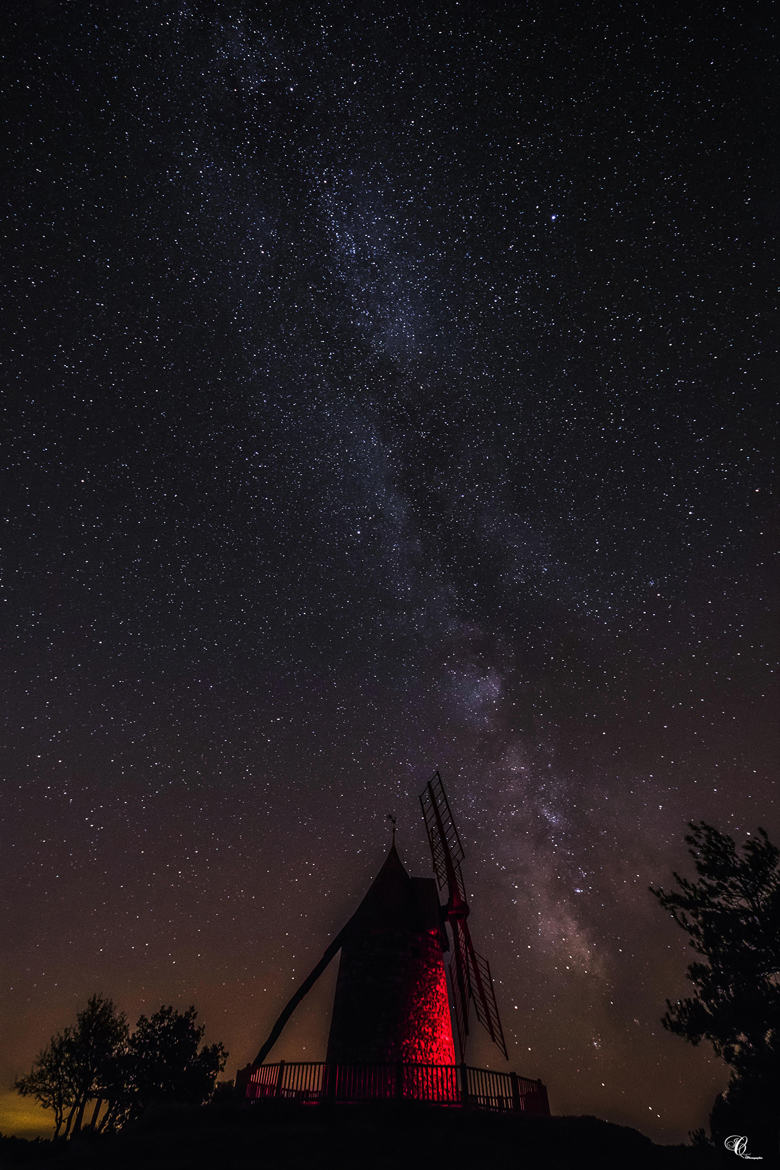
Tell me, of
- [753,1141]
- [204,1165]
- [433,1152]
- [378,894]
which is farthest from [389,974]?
[753,1141]

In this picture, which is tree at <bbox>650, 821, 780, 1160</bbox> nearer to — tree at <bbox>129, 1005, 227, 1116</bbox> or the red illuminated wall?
the red illuminated wall

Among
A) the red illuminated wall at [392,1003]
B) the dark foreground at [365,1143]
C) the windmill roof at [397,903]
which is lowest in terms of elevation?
the dark foreground at [365,1143]

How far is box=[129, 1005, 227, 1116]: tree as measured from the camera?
28.9 m

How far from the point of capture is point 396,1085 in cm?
1570

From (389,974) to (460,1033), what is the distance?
4.42 metres

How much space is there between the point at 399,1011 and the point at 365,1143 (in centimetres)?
652

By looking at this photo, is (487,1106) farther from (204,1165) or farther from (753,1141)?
(204,1165)

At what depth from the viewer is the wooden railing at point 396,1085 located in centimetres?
1579

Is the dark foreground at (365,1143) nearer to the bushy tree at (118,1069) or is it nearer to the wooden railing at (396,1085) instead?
the wooden railing at (396,1085)

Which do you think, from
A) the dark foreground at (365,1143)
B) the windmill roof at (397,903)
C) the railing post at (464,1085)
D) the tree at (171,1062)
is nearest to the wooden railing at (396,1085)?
the railing post at (464,1085)

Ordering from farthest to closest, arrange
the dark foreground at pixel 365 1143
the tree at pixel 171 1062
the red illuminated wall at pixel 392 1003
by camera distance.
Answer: the tree at pixel 171 1062
the red illuminated wall at pixel 392 1003
the dark foreground at pixel 365 1143

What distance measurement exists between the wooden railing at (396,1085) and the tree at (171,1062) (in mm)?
17631

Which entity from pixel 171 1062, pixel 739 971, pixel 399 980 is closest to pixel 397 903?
pixel 399 980

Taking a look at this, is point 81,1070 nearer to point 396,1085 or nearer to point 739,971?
point 396,1085
